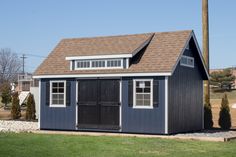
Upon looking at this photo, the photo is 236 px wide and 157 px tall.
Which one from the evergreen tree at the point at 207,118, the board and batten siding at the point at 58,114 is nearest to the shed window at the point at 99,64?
the board and batten siding at the point at 58,114

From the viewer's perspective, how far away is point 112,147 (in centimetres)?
1594

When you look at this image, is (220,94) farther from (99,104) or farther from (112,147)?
(112,147)

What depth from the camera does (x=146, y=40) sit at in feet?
76.7

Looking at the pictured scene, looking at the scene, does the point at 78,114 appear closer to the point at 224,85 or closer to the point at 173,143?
the point at 173,143

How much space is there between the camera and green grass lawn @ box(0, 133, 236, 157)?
46.9ft

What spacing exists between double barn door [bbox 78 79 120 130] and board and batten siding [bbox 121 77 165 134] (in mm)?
397

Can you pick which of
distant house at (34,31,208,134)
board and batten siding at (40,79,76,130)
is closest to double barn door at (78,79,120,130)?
distant house at (34,31,208,134)

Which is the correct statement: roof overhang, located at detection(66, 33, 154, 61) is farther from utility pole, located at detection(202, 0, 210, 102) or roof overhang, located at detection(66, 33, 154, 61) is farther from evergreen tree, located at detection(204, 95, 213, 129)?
evergreen tree, located at detection(204, 95, 213, 129)

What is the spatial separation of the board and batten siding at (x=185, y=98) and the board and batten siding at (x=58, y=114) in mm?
4927

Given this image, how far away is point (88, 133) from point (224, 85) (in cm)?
7471

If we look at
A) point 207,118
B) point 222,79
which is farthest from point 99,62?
point 222,79

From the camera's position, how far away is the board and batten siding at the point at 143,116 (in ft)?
68.3

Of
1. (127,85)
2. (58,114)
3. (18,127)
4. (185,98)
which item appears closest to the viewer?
(127,85)

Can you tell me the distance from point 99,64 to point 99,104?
1948mm
